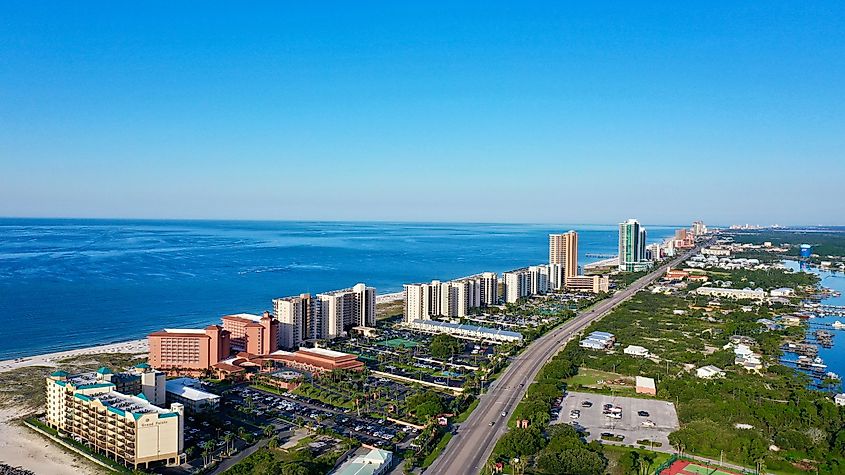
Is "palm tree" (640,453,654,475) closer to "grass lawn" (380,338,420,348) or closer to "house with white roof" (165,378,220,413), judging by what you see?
"house with white roof" (165,378,220,413)

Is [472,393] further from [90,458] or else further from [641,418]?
[90,458]

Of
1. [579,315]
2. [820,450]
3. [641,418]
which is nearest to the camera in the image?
[820,450]

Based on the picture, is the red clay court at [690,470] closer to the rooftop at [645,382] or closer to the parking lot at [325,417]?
the rooftop at [645,382]

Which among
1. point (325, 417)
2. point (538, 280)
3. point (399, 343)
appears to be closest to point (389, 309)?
point (399, 343)

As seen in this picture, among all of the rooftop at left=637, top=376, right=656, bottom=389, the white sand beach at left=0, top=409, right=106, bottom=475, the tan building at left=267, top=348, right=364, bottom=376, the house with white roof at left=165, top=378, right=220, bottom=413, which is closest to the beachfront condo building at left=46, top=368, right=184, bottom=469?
the white sand beach at left=0, top=409, right=106, bottom=475

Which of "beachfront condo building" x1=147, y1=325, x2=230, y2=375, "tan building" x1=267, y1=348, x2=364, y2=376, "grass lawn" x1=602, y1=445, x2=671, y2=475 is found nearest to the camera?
"grass lawn" x1=602, y1=445, x2=671, y2=475

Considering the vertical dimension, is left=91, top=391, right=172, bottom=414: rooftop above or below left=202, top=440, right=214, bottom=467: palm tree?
above

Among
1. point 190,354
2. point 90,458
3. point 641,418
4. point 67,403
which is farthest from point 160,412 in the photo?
point 641,418
